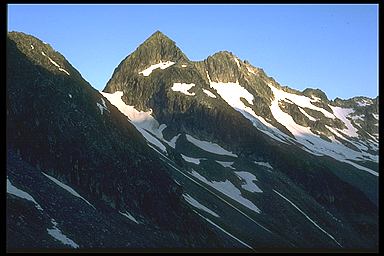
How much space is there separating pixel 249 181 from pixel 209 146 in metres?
28.0

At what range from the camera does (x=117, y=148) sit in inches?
3487

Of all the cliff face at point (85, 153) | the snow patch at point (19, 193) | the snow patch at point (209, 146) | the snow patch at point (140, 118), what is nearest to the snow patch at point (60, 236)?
the snow patch at point (19, 193)

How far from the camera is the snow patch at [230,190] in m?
108

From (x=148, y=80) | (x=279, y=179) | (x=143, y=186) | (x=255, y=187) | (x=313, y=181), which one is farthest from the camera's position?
(x=148, y=80)

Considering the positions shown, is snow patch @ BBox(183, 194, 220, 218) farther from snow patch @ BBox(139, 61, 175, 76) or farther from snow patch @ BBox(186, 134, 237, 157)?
snow patch @ BBox(139, 61, 175, 76)

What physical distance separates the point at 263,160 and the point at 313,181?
1442 centimetres

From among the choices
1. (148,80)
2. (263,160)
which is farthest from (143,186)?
(148,80)

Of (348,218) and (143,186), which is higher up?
(143,186)

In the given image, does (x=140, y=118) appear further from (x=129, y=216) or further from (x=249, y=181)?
(x=129, y=216)

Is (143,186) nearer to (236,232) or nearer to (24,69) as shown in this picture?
(236,232)

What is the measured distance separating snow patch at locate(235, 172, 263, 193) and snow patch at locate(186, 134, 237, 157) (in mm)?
18405

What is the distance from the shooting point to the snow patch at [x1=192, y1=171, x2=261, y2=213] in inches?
4257

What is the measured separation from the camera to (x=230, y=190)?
113438 mm
